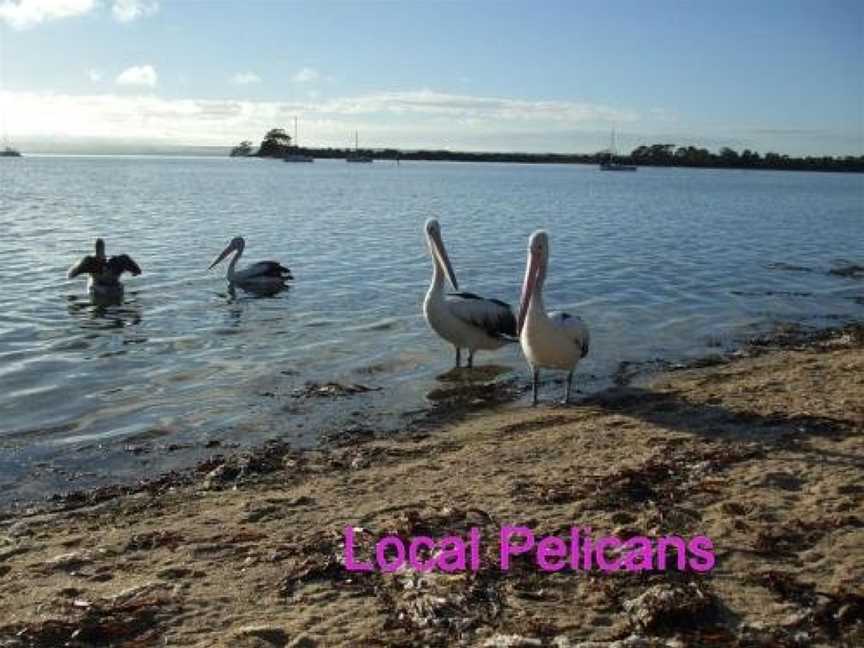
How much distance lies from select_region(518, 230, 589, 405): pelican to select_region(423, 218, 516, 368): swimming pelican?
56.1 inches

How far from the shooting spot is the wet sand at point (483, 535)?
387 cm

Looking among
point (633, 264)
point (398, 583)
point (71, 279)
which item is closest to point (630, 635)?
point (398, 583)

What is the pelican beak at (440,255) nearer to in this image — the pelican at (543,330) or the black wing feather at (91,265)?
the pelican at (543,330)

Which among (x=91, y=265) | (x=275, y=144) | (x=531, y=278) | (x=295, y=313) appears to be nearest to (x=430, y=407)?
(x=531, y=278)

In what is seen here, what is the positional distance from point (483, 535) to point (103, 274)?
12.5 m

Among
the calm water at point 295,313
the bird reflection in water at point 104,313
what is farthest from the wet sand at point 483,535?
the bird reflection in water at point 104,313

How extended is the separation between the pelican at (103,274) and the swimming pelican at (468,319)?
23.8 feet

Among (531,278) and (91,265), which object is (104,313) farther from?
(531,278)

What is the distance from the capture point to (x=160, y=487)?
649cm

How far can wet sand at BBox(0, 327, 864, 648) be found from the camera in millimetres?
3873

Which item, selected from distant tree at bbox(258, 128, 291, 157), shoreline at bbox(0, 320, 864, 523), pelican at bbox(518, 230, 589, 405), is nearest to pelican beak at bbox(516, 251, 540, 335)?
pelican at bbox(518, 230, 589, 405)

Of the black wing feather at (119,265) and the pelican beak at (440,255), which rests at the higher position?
the pelican beak at (440,255)

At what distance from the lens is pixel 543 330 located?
866cm

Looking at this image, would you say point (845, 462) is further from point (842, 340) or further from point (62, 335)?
point (62, 335)
